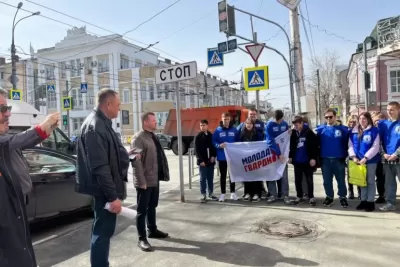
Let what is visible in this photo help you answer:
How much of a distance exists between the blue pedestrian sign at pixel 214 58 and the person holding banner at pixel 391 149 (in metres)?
8.55

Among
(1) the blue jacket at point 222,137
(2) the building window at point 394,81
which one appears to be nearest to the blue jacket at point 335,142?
(1) the blue jacket at point 222,137

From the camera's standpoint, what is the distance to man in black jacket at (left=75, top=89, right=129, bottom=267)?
126 inches

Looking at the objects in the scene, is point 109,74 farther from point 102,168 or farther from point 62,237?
point 102,168

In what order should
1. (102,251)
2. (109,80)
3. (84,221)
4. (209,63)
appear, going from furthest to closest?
(109,80) < (209,63) < (84,221) < (102,251)

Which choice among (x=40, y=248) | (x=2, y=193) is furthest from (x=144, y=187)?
(x=2, y=193)

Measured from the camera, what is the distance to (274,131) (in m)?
7.29

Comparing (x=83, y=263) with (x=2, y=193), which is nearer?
(x=2, y=193)

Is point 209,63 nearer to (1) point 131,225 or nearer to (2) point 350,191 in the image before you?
(2) point 350,191

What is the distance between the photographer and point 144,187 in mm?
4520

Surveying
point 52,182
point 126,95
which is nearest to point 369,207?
point 52,182

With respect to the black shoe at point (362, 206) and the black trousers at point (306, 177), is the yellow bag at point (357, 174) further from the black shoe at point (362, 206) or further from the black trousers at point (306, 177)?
the black trousers at point (306, 177)

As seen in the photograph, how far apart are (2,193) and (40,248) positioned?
279 centimetres

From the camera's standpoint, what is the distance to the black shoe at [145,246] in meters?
4.48

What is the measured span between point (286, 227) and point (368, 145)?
2246mm
